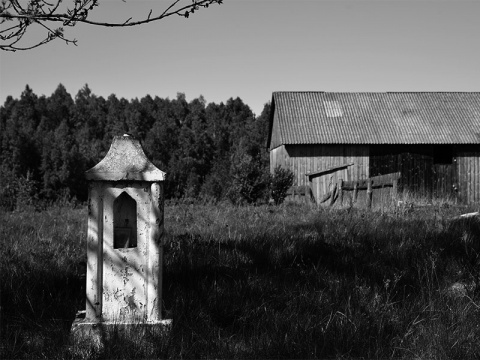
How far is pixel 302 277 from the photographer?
14.0 ft

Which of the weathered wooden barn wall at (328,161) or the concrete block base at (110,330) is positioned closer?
the concrete block base at (110,330)

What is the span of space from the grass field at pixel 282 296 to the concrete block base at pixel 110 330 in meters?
0.07

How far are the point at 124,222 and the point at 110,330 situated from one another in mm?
805

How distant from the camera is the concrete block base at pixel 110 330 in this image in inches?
124

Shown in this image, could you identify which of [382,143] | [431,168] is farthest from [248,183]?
[431,168]

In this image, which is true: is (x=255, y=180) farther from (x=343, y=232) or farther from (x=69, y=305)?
(x=69, y=305)

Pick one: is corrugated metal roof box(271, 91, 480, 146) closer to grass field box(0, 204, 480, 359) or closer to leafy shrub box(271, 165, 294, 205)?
leafy shrub box(271, 165, 294, 205)

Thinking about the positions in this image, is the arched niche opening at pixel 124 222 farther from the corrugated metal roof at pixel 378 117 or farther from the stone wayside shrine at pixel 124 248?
the corrugated metal roof at pixel 378 117

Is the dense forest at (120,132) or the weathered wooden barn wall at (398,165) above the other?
the dense forest at (120,132)

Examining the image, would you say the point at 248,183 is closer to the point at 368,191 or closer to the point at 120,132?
the point at 368,191

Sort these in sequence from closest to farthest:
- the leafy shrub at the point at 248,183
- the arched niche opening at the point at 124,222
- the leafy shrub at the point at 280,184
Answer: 1. the arched niche opening at the point at 124,222
2. the leafy shrub at the point at 280,184
3. the leafy shrub at the point at 248,183

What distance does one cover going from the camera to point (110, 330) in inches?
128

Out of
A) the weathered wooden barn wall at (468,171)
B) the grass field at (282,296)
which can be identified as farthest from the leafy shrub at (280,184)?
the grass field at (282,296)

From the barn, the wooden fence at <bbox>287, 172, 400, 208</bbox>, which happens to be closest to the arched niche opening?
the wooden fence at <bbox>287, 172, 400, 208</bbox>
